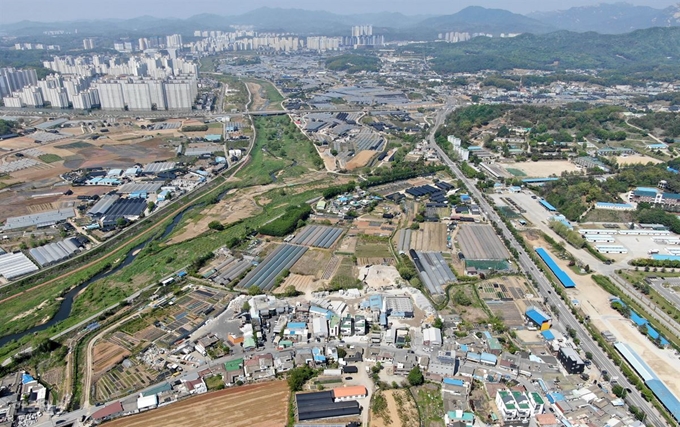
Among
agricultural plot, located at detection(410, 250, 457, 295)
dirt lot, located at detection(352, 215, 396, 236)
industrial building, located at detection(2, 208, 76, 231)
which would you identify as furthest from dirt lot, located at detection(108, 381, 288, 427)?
industrial building, located at detection(2, 208, 76, 231)

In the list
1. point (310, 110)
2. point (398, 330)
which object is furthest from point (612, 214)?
point (310, 110)

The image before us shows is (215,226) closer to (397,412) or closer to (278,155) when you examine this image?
(278,155)

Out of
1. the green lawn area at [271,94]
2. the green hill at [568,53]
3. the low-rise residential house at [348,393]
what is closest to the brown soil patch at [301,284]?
the low-rise residential house at [348,393]

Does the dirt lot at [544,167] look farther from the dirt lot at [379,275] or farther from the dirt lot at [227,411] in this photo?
the dirt lot at [227,411]

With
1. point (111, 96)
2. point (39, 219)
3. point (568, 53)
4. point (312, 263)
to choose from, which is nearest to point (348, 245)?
point (312, 263)

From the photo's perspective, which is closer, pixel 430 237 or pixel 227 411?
pixel 227 411
